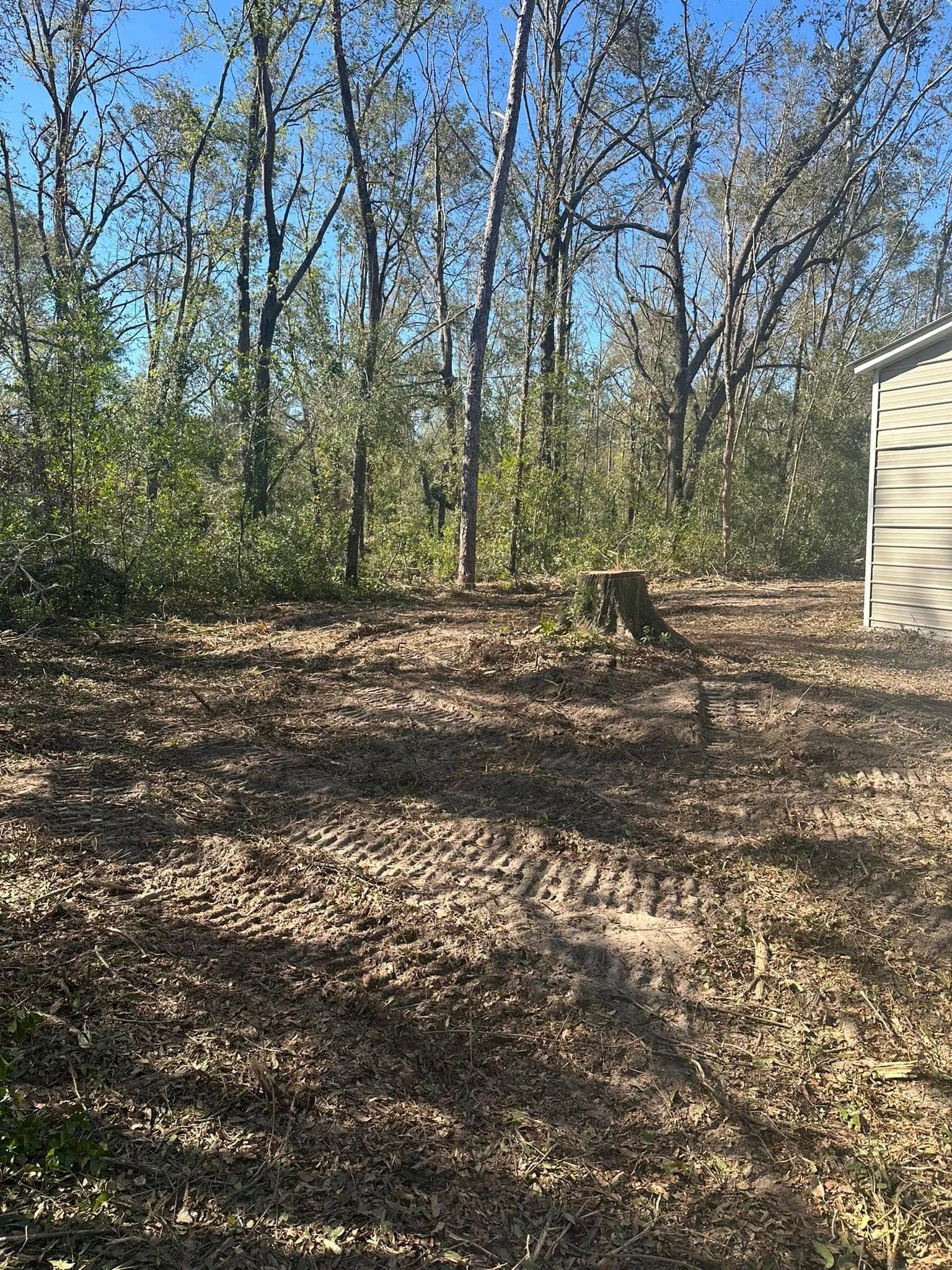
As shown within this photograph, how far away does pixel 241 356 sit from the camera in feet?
37.7

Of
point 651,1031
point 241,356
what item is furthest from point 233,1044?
point 241,356

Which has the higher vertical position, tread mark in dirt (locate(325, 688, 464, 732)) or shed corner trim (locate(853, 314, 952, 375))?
shed corner trim (locate(853, 314, 952, 375))

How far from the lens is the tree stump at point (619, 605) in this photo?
6684 mm

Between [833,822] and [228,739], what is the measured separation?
3.52 m

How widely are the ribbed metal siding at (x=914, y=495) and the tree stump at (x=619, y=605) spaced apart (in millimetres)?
2879

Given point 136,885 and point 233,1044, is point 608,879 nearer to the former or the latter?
point 233,1044

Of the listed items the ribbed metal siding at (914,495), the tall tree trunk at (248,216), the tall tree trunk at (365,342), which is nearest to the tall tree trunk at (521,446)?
the tall tree trunk at (365,342)

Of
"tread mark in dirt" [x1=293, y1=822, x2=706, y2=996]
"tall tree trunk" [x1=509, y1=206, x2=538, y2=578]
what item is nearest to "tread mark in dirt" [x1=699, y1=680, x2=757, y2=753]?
"tread mark in dirt" [x1=293, y1=822, x2=706, y2=996]

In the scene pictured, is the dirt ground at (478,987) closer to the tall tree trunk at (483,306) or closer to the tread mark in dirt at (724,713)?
the tread mark in dirt at (724,713)

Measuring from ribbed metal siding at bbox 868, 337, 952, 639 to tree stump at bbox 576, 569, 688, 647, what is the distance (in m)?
2.88

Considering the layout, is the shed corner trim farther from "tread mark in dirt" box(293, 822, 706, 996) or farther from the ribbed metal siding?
"tread mark in dirt" box(293, 822, 706, 996)

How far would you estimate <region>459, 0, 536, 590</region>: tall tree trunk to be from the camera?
1178 cm

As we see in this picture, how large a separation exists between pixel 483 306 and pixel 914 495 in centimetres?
725

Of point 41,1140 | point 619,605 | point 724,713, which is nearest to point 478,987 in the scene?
point 41,1140
